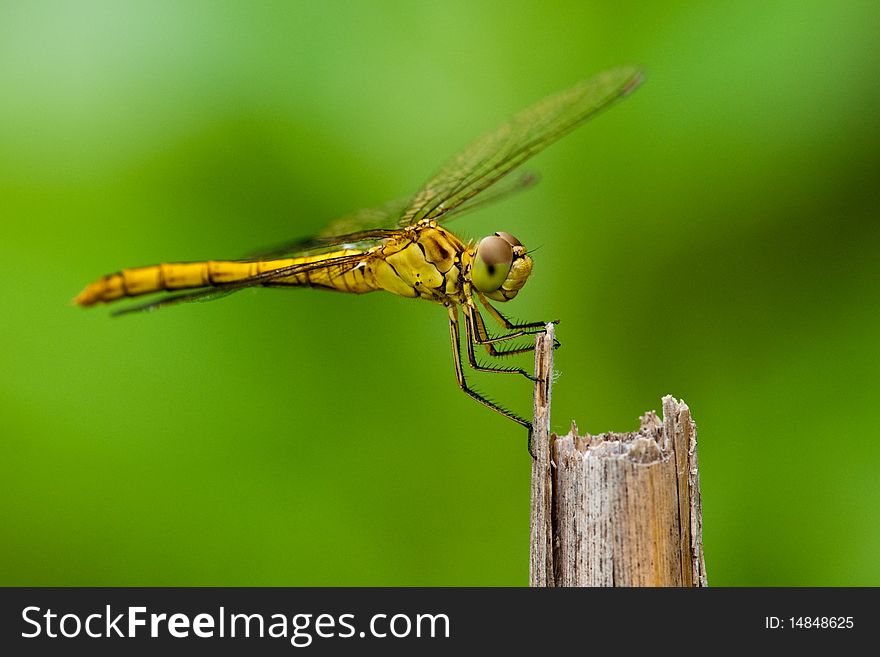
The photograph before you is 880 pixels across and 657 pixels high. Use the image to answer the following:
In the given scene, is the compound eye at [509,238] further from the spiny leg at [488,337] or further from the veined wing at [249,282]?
the veined wing at [249,282]

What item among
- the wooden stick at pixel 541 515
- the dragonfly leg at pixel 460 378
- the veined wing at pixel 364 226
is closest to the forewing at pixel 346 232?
the veined wing at pixel 364 226

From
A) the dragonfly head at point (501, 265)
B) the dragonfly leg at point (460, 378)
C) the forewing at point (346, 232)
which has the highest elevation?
the forewing at point (346, 232)

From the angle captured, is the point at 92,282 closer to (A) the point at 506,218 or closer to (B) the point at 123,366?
(B) the point at 123,366

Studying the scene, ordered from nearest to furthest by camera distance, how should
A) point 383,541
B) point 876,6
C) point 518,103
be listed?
point 876,6
point 383,541
point 518,103

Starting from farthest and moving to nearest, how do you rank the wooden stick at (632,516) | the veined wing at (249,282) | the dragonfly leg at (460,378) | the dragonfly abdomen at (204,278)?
the dragonfly abdomen at (204,278)
the dragonfly leg at (460,378)
the veined wing at (249,282)
the wooden stick at (632,516)

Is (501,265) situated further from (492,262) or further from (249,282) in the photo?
(249,282)

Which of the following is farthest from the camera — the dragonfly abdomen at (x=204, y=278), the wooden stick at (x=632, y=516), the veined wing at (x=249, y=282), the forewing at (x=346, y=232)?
the forewing at (x=346, y=232)

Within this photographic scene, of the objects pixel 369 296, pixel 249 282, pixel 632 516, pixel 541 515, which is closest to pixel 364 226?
pixel 369 296

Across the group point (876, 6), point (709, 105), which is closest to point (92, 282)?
point (709, 105)

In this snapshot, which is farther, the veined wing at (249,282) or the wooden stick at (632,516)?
the veined wing at (249,282)
